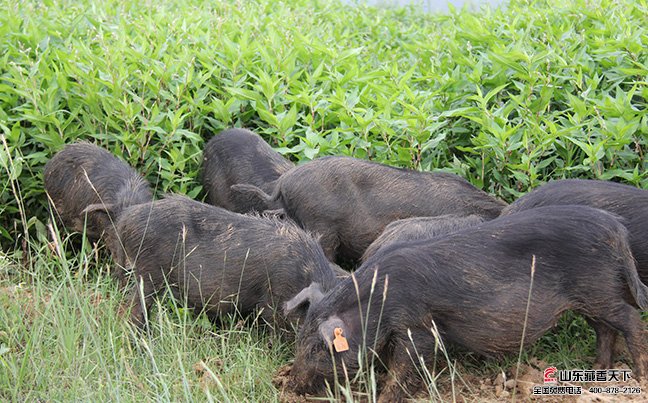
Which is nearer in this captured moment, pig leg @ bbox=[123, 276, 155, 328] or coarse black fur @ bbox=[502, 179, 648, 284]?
coarse black fur @ bbox=[502, 179, 648, 284]

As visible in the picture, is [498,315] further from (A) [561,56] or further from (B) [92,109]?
(B) [92,109]

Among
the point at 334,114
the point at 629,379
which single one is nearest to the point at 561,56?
the point at 334,114

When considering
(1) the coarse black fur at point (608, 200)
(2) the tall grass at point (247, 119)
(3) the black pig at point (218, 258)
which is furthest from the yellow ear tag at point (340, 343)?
(1) the coarse black fur at point (608, 200)

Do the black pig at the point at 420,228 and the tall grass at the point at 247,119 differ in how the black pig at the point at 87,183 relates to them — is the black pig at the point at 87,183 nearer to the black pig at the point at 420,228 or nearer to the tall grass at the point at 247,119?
the tall grass at the point at 247,119

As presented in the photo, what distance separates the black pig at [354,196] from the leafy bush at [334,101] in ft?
0.88

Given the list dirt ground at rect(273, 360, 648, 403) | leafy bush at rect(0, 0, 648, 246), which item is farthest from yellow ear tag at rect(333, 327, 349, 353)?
leafy bush at rect(0, 0, 648, 246)

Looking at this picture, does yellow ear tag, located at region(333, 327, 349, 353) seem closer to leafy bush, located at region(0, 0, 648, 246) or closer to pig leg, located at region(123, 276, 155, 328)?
pig leg, located at region(123, 276, 155, 328)

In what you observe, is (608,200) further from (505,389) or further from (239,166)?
(239,166)

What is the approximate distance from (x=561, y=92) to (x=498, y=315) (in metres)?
2.17

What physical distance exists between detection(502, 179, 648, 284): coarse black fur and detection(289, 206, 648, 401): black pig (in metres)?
0.30

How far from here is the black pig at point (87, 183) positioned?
18.3 ft

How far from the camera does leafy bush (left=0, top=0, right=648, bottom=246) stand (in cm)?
550

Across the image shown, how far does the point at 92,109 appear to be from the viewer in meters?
6.02

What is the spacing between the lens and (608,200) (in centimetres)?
471
